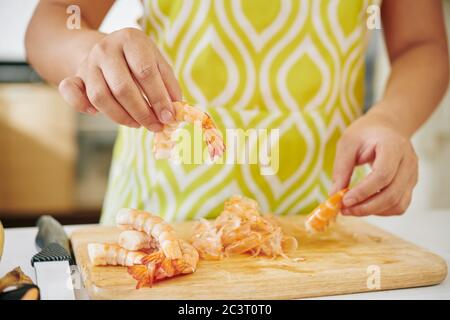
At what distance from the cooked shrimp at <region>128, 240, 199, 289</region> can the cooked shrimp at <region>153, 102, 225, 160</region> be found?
17 cm

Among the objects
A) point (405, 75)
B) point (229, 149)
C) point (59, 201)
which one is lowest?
point (59, 201)

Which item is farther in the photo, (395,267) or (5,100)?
(5,100)

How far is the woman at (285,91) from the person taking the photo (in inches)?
40.8

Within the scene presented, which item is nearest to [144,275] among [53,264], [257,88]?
[53,264]

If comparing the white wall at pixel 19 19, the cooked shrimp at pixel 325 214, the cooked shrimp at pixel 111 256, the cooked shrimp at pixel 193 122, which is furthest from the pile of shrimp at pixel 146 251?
the white wall at pixel 19 19

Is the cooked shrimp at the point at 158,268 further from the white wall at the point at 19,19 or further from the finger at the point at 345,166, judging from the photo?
the white wall at the point at 19,19

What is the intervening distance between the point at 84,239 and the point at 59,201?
2159 mm

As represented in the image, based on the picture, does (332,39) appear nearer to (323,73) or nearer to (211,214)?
(323,73)

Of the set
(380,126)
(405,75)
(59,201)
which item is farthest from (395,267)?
(59,201)

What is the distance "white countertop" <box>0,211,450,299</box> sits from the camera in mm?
846

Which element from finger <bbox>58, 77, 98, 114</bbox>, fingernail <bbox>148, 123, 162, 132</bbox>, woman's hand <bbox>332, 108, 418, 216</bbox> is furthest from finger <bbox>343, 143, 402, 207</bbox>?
finger <bbox>58, 77, 98, 114</bbox>

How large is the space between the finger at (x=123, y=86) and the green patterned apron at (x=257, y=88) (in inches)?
14.6
